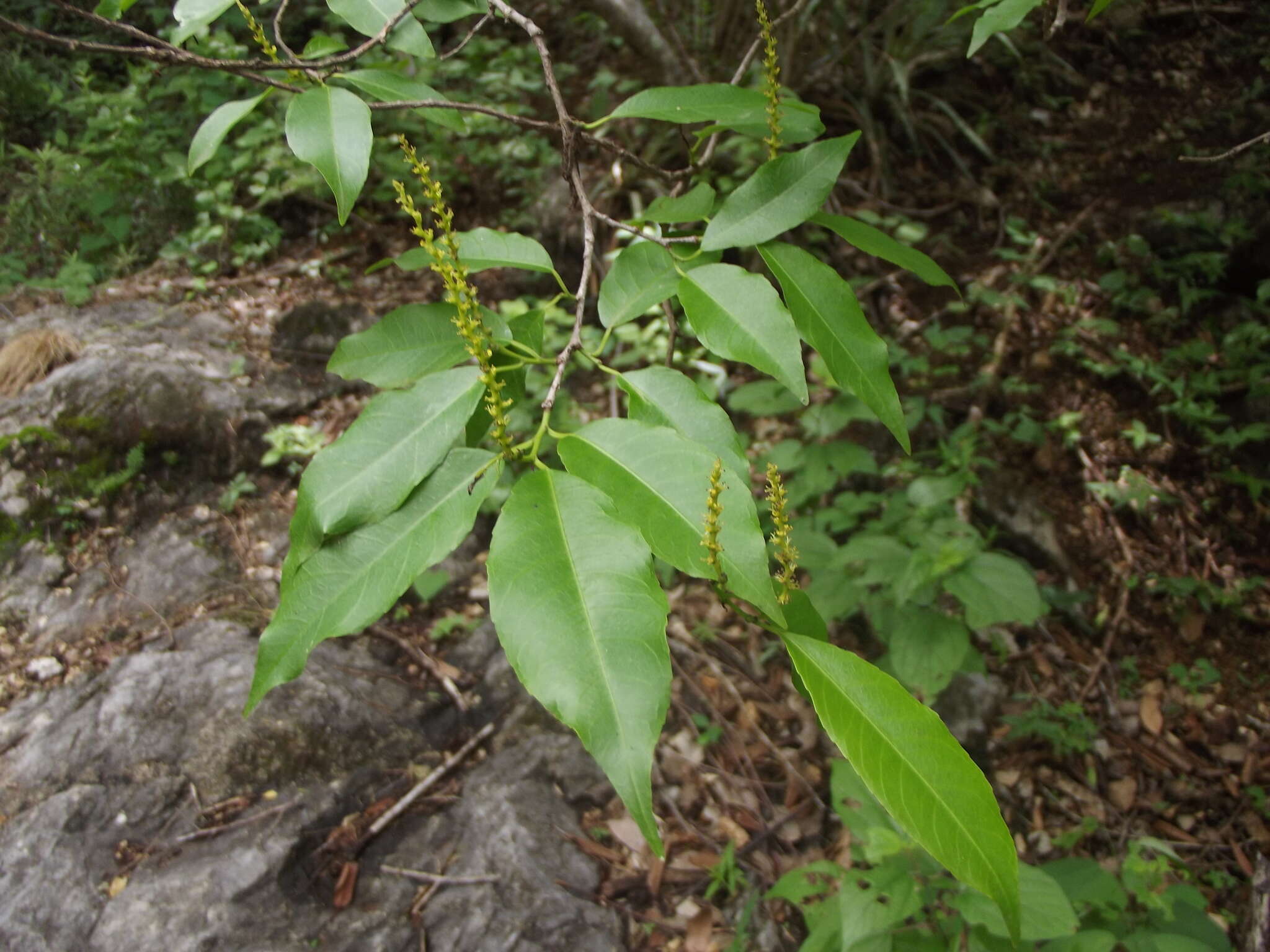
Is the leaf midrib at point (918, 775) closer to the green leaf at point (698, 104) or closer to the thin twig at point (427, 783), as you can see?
the green leaf at point (698, 104)

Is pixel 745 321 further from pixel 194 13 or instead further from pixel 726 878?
pixel 726 878

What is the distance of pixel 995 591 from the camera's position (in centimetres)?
213

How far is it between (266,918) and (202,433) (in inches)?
78.6

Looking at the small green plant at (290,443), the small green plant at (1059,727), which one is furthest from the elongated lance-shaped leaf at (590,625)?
the small green plant at (290,443)

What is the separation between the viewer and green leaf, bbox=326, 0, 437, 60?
108 centimetres

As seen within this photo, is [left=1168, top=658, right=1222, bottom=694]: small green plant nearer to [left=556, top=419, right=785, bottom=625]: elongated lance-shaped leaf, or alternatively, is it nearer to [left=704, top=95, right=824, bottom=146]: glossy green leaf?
[left=704, top=95, right=824, bottom=146]: glossy green leaf

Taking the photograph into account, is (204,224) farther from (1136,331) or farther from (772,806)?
(1136,331)

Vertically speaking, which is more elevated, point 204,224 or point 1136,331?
point 204,224

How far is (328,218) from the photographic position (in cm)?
473

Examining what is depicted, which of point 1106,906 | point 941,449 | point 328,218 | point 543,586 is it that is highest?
point 543,586

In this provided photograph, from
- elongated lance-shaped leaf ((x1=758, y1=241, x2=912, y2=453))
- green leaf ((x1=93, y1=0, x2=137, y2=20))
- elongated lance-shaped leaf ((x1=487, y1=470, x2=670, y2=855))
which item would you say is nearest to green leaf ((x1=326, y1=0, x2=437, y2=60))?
green leaf ((x1=93, y1=0, x2=137, y2=20))

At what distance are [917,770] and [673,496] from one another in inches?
13.3

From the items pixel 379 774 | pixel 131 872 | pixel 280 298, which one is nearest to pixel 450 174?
pixel 280 298

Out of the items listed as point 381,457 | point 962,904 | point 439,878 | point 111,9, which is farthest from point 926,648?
point 111,9
